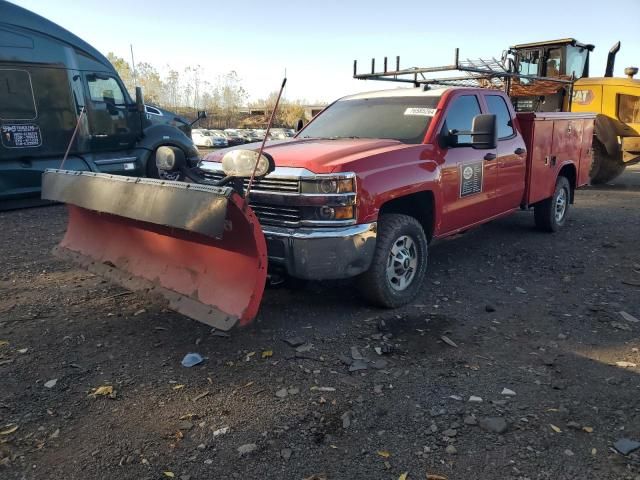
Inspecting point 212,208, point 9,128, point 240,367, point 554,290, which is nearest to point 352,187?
point 212,208

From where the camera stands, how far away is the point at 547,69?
42.1 feet

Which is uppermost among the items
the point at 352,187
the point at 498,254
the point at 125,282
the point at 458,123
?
the point at 458,123

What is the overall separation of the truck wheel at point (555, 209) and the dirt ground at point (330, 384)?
204cm

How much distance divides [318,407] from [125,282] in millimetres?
2034

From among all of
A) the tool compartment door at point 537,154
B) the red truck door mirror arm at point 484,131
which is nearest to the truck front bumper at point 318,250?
the red truck door mirror arm at point 484,131

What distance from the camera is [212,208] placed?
301 centimetres

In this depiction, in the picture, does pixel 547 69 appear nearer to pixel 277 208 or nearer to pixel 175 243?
pixel 277 208

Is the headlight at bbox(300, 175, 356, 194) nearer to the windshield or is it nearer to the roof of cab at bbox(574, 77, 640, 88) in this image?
the windshield

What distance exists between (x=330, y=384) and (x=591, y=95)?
39.1 feet

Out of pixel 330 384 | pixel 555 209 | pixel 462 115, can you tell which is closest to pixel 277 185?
pixel 330 384

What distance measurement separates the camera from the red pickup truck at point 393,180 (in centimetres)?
377

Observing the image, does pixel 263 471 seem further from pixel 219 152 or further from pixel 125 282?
pixel 219 152

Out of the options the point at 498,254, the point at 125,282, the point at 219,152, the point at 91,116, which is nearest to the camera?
the point at 125,282

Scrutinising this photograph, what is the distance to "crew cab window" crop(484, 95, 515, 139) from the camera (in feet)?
19.0
